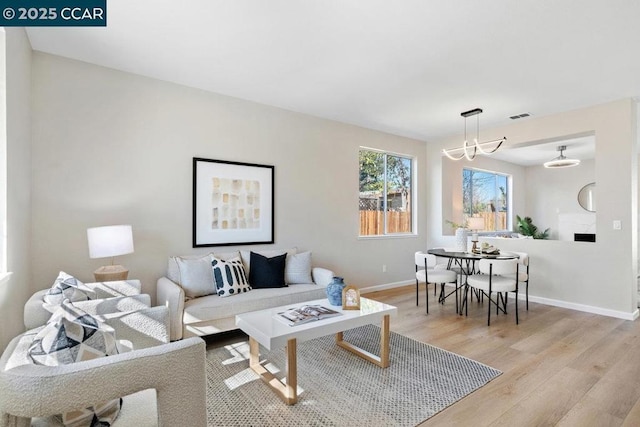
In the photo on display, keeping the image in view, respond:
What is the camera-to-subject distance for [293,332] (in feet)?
7.36

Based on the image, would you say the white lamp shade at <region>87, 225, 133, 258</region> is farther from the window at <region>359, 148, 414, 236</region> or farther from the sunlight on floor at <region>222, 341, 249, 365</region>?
the window at <region>359, 148, 414, 236</region>

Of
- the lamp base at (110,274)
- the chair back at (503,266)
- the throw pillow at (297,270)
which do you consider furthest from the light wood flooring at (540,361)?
the lamp base at (110,274)

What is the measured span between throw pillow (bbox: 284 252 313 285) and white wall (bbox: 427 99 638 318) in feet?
11.0

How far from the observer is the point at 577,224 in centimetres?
786

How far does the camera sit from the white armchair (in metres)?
1.04

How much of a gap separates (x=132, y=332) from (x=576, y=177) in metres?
9.73

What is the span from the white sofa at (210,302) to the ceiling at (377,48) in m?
1.97

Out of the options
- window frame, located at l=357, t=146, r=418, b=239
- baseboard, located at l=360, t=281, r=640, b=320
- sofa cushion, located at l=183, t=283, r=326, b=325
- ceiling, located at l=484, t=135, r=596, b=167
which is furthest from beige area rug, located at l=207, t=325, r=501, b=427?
ceiling, located at l=484, t=135, r=596, b=167

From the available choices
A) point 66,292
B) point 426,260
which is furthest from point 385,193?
point 66,292

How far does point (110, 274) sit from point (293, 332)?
172cm

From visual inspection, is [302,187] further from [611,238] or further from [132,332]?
[611,238]

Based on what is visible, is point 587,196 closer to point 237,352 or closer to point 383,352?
point 383,352

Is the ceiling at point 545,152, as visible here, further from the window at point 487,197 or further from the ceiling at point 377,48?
the ceiling at point 377,48

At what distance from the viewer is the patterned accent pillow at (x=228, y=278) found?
10.8 ft
